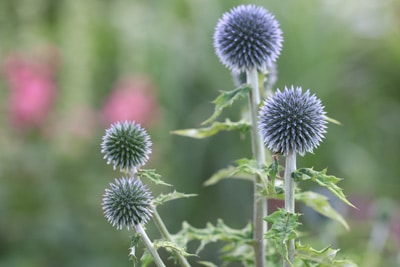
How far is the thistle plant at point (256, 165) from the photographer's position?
1.35 meters

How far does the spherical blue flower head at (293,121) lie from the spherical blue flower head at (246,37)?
38 cm

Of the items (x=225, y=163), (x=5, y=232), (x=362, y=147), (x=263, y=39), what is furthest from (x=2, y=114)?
(x=263, y=39)

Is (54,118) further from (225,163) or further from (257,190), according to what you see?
(257,190)

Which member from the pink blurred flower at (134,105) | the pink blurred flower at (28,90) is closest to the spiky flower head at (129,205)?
the pink blurred flower at (134,105)

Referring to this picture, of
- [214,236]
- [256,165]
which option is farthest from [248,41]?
[214,236]

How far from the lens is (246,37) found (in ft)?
6.08

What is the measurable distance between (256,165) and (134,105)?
11.8 feet

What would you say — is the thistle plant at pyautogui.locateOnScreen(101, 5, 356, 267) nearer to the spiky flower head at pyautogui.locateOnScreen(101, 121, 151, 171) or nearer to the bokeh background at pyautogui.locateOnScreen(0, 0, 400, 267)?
the spiky flower head at pyautogui.locateOnScreen(101, 121, 151, 171)

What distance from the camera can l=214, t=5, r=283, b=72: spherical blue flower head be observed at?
181 cm

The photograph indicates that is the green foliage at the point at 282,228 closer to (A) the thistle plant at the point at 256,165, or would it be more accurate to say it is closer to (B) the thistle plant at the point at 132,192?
(A) the thistle plant at the point at 256,165

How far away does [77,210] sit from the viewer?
486cm

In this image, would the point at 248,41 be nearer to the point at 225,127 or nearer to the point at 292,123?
the point at 225,127

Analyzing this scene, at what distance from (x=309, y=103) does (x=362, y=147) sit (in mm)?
5036

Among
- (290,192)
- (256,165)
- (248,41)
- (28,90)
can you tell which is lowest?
(290,192)
